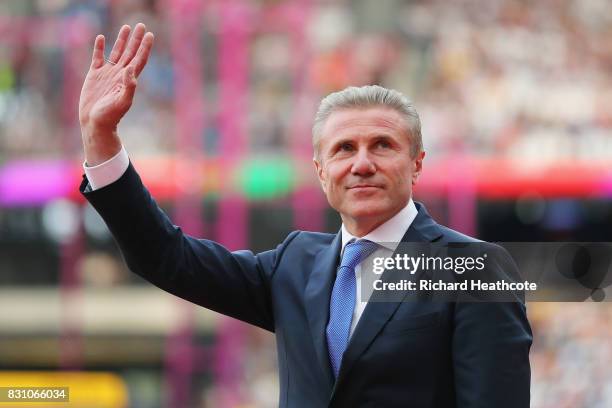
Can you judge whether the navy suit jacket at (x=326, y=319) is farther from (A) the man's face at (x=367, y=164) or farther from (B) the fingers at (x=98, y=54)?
(B) the fingers at (x=98, y=54)

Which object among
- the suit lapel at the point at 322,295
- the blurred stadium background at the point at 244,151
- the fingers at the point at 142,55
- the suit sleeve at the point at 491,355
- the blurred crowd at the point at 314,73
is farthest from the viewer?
the blurred crowd at the point at 314,73

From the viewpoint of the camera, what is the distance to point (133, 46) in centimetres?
254

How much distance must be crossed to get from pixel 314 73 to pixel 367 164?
8852mm

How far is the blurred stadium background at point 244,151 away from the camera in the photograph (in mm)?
10523

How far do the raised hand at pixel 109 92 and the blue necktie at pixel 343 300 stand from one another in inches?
21.1

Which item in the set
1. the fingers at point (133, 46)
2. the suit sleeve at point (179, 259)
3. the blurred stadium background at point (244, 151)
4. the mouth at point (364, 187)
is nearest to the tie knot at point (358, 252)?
the mouth at point (364, 187)

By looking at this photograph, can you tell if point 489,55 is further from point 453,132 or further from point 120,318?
point 120,318

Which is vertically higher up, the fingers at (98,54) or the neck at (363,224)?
the fingers at (98,54)

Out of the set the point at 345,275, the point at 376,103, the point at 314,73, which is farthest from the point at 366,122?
the point at 314,73

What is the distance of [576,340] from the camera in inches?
384

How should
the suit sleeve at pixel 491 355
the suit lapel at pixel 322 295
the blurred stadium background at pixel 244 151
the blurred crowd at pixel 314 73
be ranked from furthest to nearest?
the blurred crowd at pixel 314 73
the blurred stadium background at pixel 244 151
the suit lapel at pixel 322 295
the suit sleeve at pixel 491 355

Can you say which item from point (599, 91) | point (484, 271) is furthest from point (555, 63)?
point (484, 271)

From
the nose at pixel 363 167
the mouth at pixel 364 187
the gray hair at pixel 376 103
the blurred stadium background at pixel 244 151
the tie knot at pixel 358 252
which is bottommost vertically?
the tie knot at pixel 358 252

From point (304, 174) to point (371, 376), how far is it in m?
8.28
